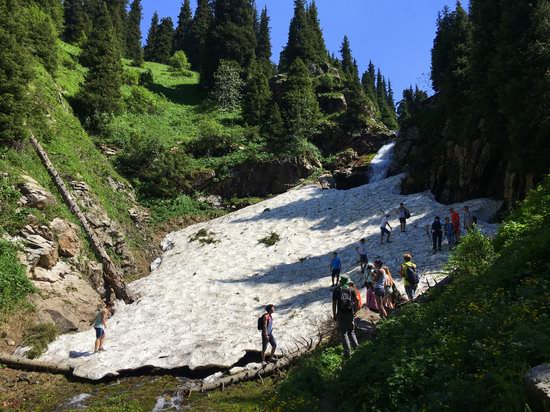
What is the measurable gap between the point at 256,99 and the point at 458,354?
48243 millimetres

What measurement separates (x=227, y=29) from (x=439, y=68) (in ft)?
113

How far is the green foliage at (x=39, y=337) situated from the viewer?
15.0m

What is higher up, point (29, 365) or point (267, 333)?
point (267, 333)

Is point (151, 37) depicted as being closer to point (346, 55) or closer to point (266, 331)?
point (346, 55)

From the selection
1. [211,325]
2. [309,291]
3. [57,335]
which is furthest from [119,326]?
[309,291]

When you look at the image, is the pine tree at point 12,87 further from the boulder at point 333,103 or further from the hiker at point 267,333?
the boulder at point 333,103

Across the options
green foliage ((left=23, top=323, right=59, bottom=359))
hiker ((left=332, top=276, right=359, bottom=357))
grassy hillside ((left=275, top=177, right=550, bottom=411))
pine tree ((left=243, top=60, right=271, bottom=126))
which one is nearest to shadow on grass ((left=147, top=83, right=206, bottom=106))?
pine tree ((left=243, top=60, right=271, bottom=126))

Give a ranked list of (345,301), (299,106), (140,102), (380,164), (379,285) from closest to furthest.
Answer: (345,301)
(379,285)
(380,164)
(299,106)
(140,102)

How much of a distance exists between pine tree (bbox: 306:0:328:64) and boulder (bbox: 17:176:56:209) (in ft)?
166

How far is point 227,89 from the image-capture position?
193 feet

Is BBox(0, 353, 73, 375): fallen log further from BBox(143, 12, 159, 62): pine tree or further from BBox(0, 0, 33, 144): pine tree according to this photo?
BBox(143, 12, 159, 62): pine tree

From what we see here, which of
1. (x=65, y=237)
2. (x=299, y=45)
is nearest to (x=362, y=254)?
(x=65, y=237)

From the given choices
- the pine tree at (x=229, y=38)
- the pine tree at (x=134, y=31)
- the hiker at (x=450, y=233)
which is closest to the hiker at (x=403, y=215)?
the hiker at (x=450, y=233)

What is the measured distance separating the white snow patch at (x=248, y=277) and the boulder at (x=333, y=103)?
22.3 meters
